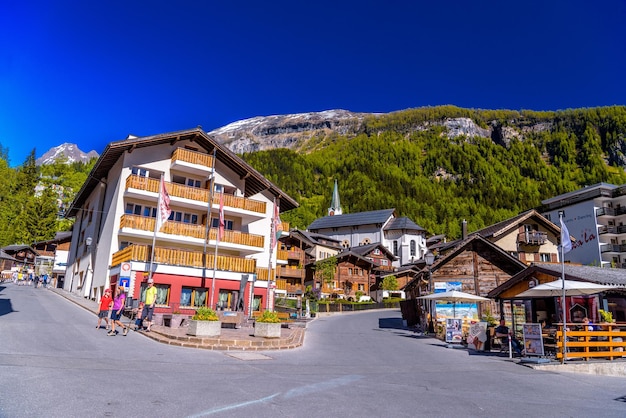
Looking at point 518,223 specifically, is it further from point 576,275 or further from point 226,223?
point 226,223

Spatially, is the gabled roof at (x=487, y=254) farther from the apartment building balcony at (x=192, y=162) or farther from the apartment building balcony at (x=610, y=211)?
the apartment building balcony at (x=610, y=211)

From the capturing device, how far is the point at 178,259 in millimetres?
28469

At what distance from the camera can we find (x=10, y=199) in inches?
3233

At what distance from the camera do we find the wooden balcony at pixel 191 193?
29.5m

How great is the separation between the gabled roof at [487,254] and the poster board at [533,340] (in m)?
16.1

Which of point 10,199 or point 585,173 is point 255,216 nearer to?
point 10,199

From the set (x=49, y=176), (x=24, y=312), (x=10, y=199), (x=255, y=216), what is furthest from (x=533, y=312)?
(x=10, y=199)

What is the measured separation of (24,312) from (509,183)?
605 ft

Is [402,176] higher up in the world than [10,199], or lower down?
higher up

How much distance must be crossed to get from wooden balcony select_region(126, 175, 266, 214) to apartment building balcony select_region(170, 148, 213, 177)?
1649 mm

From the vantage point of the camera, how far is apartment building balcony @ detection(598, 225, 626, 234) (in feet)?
227

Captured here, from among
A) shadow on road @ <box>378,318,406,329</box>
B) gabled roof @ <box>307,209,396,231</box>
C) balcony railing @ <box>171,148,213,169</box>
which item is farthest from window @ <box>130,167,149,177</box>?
gabled roof @ <box>307,209,396,231</box>

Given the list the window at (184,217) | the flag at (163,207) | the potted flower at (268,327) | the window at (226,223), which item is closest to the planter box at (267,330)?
the potted flower at (268,327)

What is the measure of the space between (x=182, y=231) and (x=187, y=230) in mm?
359
